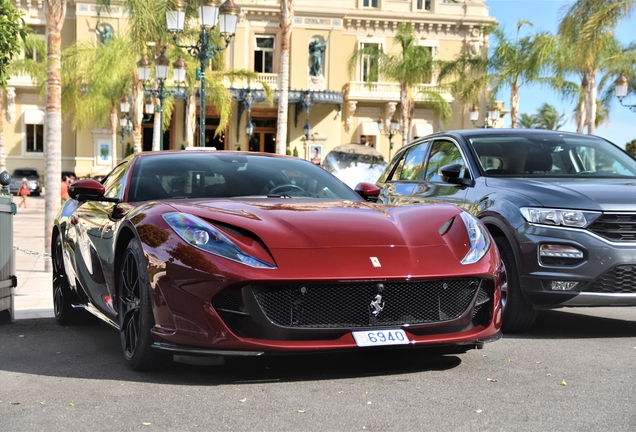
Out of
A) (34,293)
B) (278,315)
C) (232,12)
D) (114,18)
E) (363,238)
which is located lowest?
(34,293)

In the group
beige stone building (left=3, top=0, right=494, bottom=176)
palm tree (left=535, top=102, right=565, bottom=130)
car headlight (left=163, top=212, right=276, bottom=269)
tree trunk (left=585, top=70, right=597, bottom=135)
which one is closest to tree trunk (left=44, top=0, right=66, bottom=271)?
car headlight (left=163, top=212, right=276, bottom=269)

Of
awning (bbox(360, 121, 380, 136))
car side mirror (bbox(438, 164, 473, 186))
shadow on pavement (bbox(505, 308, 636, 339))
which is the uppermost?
awning (bbox(360, 121, 380, 136))

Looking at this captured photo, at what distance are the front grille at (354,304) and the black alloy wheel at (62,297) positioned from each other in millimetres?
2936

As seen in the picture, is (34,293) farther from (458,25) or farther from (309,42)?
(458,25)

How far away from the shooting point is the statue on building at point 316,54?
2197 inches

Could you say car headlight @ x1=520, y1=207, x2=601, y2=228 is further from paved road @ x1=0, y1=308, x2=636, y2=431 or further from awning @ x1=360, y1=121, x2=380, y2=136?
awning @ x1=360, y1=121, x2=380, y2=136

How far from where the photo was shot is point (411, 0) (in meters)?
58.2

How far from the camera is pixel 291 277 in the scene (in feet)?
15.0

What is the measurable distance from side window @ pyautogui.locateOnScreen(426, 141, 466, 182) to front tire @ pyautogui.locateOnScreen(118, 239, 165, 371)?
367cm

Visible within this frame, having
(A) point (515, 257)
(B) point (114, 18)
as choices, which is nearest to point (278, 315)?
(A) point (515, 257)

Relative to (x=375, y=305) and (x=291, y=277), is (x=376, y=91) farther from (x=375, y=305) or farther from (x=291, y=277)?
(x=291, y=277)

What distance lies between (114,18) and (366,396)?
2075 inches

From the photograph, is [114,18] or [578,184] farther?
[114,18]

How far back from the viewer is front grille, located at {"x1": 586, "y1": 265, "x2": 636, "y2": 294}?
657 cm
